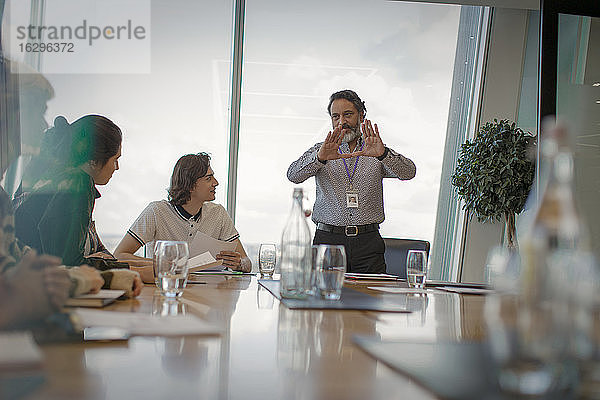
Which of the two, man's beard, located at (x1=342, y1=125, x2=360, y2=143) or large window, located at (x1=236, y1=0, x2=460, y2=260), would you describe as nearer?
man's beard, located at (x1=342, y1=125, x2=360, y2=143)

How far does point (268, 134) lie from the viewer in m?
5.66

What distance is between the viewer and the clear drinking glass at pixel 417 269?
2.24m

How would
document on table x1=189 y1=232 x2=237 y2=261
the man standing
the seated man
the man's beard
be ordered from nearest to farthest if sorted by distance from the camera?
document on table x1=189 y1=232 x2=237 y2=261 < the seated man < the man standing < the man's beard

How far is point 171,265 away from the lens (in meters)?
1.59

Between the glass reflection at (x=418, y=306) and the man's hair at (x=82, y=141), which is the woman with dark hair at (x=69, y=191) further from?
the glass reflection at (x=418, y=306)

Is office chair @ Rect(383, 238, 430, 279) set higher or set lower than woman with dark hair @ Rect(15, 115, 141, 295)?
lower

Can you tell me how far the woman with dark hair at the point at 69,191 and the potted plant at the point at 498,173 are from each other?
339cm

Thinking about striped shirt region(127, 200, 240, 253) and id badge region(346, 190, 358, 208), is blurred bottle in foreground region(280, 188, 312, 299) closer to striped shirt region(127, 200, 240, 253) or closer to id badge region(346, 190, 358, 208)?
striped shirt region(127, 200, 240, 253)

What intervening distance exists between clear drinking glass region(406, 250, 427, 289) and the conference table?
836 mm

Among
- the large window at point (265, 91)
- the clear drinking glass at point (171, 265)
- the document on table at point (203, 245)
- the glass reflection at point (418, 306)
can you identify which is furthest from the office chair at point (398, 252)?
the large window at point (265, 91)

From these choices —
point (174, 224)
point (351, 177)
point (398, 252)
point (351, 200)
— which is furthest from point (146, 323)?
point (351, 177)

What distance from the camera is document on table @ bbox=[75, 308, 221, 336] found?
99 cm

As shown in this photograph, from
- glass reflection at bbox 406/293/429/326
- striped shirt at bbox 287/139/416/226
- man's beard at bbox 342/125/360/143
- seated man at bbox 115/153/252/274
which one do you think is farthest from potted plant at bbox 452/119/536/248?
glass reflection at bbox 406/293/429/326

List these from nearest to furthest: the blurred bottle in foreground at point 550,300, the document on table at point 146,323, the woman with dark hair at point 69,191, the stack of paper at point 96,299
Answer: the blurred bottle in foreground at point 550,300 < the document on table at point 146,323 < the stack of paper at point 96,299 < the woman with dark hair at point 69,191
